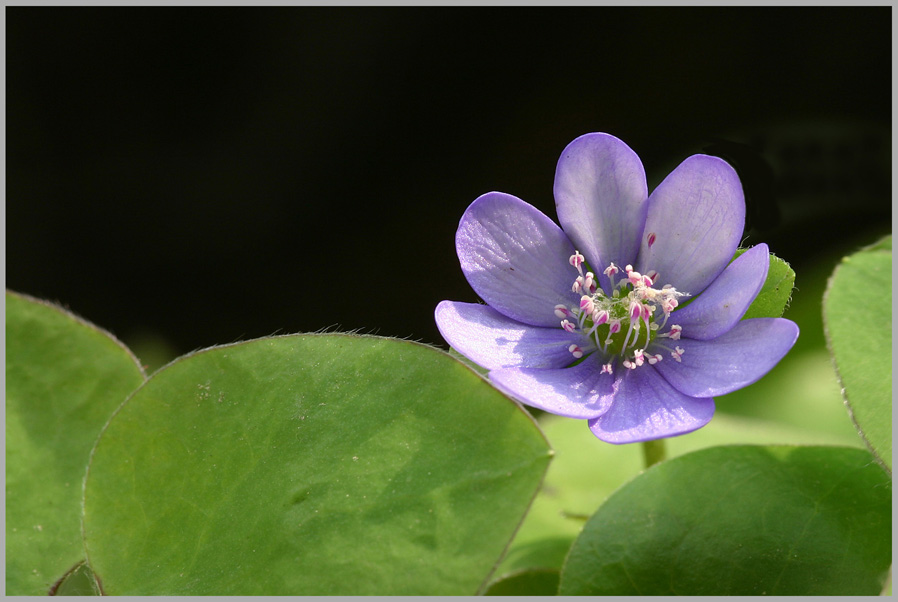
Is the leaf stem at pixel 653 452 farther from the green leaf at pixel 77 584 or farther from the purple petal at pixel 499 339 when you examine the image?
the green leaf at pixel 77 584

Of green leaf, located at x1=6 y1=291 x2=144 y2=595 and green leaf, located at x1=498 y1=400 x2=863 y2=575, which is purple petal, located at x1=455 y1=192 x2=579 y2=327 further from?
green leaf, located at x1=6 y1=291 x2=144 y2=595

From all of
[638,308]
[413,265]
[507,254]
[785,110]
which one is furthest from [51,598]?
[785,110]

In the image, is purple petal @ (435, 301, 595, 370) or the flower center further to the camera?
the flower center

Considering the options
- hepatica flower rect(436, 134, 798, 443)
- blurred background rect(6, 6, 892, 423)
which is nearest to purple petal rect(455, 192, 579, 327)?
hepatica flower rect(436, 134, 798, 443)

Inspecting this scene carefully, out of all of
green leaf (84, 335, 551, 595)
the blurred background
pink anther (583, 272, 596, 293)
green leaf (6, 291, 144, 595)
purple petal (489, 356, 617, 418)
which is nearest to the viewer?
green leaf (84, 335, 551, 595)

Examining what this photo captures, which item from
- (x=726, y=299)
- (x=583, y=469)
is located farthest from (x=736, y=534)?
(x=583, y=469)

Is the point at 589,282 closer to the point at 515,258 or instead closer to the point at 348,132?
the point at 515,258
